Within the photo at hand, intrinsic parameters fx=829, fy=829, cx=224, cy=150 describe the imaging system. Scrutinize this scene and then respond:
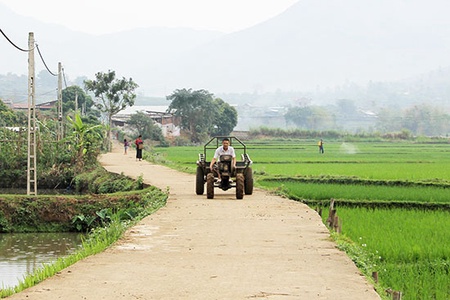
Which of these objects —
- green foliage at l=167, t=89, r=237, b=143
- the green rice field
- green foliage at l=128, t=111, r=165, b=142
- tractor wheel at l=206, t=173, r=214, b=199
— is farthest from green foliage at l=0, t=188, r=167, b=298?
green foliage at l=167, t=89, r=237, b=143

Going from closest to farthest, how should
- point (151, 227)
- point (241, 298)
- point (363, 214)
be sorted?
point (241, 298) → point (151, 227) → point (363, 214)

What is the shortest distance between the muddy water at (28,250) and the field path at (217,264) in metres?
2.02

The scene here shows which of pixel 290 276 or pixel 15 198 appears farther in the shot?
pixel 15 198

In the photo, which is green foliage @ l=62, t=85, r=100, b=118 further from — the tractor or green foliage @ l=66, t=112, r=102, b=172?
the tractor

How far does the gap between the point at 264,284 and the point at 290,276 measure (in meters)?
0.57

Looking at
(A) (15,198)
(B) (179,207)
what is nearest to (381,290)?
(B) (179,207)

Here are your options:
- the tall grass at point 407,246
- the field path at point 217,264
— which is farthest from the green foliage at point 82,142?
the field path at point 217,264

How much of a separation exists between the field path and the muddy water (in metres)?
2.02

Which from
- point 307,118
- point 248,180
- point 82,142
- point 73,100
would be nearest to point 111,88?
point 73,100

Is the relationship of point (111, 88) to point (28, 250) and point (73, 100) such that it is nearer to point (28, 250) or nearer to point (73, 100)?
point (73, 100)

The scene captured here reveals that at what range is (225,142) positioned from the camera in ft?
58.0

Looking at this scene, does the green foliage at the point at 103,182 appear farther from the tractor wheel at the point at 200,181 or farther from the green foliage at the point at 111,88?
the green foliage at the point at 111,88

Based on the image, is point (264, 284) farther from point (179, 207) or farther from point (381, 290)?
point (179, 207)

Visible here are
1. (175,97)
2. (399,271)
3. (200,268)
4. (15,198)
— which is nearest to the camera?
(200,268)
